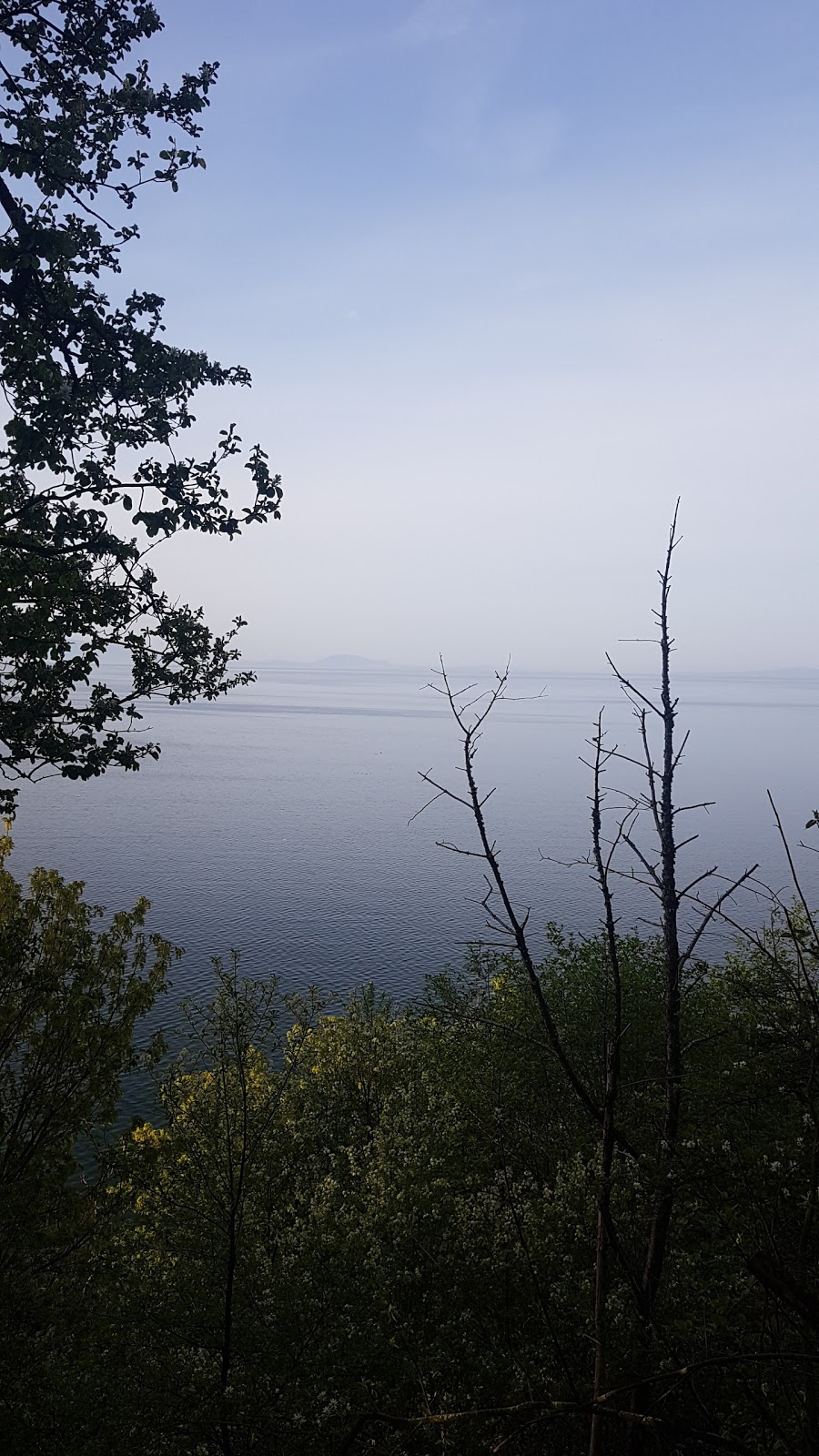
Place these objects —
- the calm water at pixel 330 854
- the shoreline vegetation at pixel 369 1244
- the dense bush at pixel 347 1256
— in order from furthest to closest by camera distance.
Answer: the calm water at pixel 330 854, the dense bush at pixel 347 1256, the shoreline vegetation at pixel 369 1244

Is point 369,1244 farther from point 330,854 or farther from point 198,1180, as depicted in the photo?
point 330,854

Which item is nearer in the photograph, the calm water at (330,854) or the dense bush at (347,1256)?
the dense bush at (347,1256)

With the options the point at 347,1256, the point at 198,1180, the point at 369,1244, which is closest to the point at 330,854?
the point at 198,1180

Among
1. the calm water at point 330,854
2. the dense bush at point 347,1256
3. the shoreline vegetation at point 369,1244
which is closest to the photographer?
the shoreline vegetation at point 369,1244

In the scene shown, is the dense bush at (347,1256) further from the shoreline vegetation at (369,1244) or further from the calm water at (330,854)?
the calm water at (330,854)

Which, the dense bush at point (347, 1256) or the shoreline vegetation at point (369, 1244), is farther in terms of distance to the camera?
the dense bush at point (347, 1256)

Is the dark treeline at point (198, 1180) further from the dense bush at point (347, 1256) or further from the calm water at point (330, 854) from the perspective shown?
the calm water at point (330, 854)

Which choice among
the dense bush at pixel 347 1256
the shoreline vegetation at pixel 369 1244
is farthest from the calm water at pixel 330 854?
the dense bush at pixel 347 1256

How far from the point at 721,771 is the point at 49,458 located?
16635cm

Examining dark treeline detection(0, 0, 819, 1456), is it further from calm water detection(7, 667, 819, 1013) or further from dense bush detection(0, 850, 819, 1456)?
calm water detection(7, 667, 819, 1013)

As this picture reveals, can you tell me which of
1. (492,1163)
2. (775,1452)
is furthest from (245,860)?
(775,1452)

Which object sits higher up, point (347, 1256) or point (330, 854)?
point (347, 1256)

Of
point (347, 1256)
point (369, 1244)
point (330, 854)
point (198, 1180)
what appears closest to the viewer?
point (347, 1256)

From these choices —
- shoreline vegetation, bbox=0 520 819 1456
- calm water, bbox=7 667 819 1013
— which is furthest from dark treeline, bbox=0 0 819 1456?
calm water, bbox=7 667 819 1013
